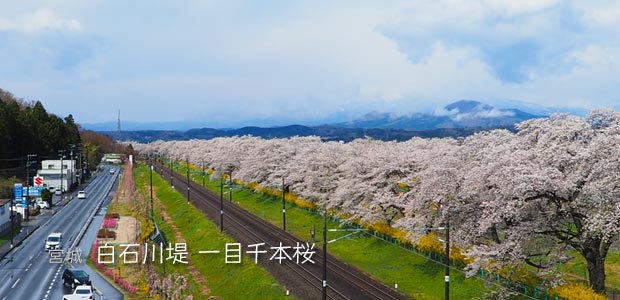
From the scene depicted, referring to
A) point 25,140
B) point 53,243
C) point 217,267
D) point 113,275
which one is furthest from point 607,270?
point 25,140

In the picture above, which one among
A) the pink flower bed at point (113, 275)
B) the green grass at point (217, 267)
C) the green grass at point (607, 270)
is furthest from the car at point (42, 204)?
the green grass at point (607, 270)

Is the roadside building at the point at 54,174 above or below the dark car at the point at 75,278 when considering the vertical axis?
above

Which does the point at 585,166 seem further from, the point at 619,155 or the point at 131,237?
the point at 131,237

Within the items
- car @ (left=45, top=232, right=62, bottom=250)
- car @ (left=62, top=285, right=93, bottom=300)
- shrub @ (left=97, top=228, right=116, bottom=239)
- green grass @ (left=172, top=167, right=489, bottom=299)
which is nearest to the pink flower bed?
car @ (left=45, top=232, right=62, bottom=250)

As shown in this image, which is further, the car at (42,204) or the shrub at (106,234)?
the car at (42,204)

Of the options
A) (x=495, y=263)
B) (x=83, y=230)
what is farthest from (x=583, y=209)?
(x=83, y=230)

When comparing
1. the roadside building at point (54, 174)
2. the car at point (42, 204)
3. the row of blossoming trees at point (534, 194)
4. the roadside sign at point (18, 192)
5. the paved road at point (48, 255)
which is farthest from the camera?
the roadside building at point (54, 174)

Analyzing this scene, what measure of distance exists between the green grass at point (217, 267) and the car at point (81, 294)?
8.14 m

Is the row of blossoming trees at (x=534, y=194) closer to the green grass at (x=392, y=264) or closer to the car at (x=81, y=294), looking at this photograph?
the green grass at (x=392, y=264)

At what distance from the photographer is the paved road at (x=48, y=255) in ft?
130

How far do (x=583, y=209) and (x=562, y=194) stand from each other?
1234 mm

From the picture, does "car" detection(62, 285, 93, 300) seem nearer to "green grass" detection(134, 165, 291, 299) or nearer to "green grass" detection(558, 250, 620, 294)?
"green grass" detection(134, 165, 291, 299)

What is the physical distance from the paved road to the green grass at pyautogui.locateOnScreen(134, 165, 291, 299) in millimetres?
7419

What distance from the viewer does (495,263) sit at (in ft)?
105
